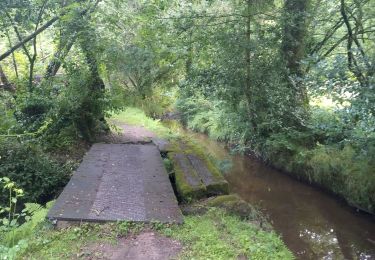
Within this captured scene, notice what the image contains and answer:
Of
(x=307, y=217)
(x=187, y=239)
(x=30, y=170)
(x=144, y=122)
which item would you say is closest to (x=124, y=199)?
(x=187, y=239)

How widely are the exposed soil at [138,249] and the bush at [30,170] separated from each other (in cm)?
345

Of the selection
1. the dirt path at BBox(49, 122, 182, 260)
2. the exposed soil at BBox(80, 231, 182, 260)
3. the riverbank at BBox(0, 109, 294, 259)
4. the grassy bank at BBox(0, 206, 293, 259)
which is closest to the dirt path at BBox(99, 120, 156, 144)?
the dirt path at BBox(49, 122, 182, 260)

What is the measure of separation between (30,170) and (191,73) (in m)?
4.79

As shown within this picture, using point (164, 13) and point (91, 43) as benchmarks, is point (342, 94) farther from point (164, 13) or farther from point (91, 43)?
point (91, 43)

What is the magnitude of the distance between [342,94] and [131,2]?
8.76 metres

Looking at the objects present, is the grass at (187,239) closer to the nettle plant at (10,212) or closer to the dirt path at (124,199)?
→ the dirt path at (124,199)

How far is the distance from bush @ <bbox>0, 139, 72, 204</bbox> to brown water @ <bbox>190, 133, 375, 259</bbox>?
176 inches

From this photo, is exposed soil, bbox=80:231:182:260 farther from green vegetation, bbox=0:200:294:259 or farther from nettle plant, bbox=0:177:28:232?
nettle plant, bbox=0:177:28:232

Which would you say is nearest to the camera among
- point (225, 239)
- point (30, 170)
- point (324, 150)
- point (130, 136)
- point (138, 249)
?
point (138, 249)

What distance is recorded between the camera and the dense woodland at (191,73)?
318 inches

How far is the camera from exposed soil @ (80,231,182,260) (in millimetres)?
4523

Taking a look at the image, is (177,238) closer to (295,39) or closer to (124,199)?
(124,199)

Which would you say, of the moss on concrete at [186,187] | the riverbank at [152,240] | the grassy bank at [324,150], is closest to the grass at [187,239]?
the riverbank at [152,240]

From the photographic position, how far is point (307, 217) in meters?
7.75
